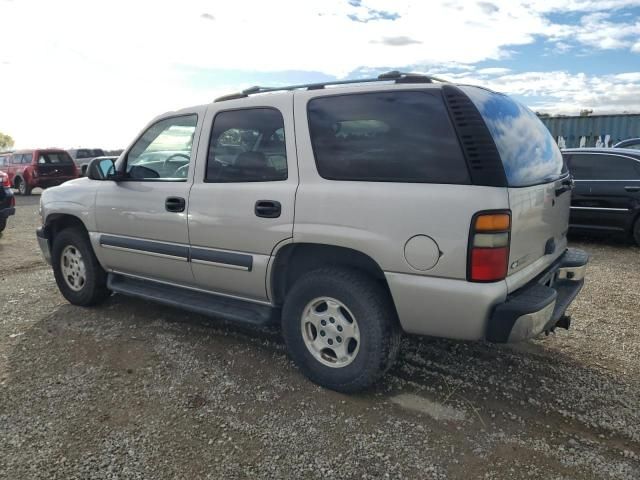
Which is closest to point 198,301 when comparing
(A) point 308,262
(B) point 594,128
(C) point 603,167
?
(A) point 308,262

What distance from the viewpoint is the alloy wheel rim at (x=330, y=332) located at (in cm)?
289

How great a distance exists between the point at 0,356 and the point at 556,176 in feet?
13.7

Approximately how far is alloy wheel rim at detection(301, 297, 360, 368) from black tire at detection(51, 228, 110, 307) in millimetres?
2374

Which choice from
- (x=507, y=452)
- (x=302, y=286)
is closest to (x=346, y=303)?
(x=302, y=286)

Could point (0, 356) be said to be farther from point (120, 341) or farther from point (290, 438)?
point (290, 438)

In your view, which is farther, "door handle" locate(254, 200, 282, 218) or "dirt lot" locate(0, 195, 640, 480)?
"door handle" locate(254, 200, 282, 218)

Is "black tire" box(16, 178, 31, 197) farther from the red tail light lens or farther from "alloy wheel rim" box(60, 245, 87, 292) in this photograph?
the red tail light lens

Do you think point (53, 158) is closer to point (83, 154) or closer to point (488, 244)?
point (83, 154)

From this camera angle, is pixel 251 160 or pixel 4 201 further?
pixel 4 201

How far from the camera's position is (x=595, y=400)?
2.88m

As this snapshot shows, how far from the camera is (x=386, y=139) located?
2.71m

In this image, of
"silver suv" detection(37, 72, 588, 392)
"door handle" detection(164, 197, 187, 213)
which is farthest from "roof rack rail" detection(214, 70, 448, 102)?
"door handle" detection(164, 197, 187, 213)

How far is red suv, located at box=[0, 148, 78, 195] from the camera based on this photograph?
658 inches

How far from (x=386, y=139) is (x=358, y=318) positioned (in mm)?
1039
